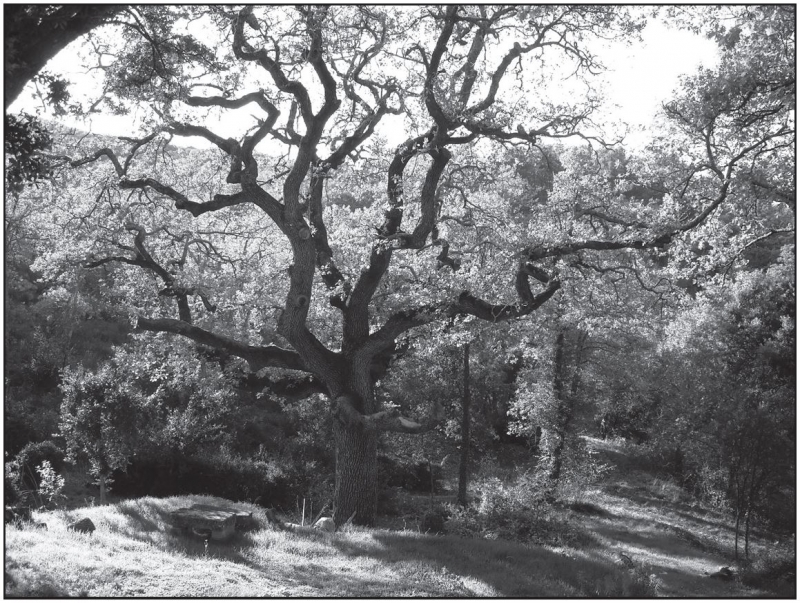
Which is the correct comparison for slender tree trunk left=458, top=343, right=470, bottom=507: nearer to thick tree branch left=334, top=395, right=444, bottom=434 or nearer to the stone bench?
thick tree branch left=334, top=395, right=444, bottom=434

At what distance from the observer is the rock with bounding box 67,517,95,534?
32.3 ft

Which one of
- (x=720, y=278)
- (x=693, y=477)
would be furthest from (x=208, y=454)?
(x=693, y=477)

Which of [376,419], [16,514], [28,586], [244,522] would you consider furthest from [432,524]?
[28,586]

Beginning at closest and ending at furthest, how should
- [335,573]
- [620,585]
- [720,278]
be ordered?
[335,573], [620,585], [720,278]

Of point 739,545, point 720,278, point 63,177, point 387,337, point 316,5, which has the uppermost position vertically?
point 316,5

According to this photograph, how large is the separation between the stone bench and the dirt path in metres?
7.20

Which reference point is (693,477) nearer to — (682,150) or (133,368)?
(682,150)

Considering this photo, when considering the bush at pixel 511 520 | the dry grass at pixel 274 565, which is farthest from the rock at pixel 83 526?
the bush at pixel 511 520

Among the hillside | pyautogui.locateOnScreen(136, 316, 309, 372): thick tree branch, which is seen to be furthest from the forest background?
the hillside

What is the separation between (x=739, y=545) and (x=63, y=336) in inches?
1011

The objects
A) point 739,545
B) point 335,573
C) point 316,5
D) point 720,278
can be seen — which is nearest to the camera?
point 335,573

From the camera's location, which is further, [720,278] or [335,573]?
[720,278]

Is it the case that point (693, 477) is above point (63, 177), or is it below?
below

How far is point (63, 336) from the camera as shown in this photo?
86.7ft
